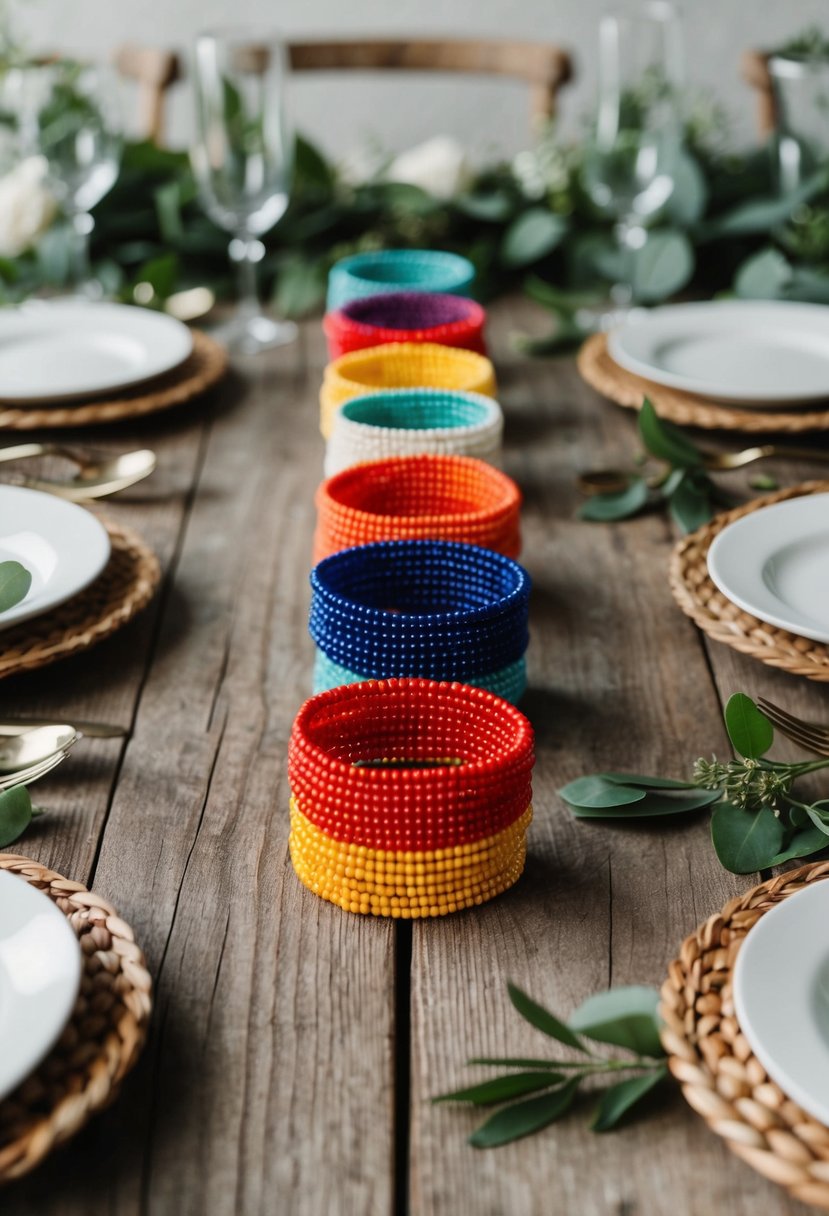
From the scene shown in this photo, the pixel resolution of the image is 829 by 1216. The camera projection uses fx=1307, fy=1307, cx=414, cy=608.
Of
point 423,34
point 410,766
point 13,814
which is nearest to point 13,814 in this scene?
point 13,814

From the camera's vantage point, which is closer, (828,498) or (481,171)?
(828,498)

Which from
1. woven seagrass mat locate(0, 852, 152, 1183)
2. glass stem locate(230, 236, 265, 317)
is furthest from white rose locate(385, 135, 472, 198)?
woven seagrass mat locate(0, 852, 152, 1183)

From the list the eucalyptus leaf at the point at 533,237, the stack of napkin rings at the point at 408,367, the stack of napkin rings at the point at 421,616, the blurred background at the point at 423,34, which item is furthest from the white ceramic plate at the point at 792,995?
the blurred background at the point at 423,34

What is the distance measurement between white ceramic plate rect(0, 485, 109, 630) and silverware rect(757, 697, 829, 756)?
0.44 m

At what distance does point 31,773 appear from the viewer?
2.37 ft

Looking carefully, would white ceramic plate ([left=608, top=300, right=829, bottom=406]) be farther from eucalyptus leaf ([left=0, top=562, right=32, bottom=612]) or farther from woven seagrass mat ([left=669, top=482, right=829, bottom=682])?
eucalyptus leaf ([left=0, top=562, right=32, bottom=612])

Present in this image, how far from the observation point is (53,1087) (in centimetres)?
50

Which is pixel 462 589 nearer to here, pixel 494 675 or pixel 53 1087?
pixel 494 675

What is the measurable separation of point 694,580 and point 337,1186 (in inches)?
21.0

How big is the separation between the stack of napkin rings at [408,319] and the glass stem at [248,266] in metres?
0.31

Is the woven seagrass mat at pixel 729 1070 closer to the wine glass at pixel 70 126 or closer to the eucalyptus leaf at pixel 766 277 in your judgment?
the eucalyptus leaf at pixel 766 277

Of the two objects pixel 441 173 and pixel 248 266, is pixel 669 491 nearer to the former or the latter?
pixel 248 266

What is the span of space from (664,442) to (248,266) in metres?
0.65

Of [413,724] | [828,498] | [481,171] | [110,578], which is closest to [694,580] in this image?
[828,498]
